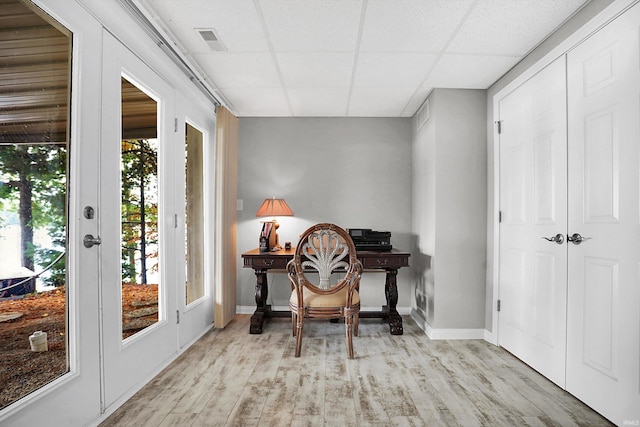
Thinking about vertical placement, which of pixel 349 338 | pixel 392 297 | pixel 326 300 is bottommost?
pixel 349 338

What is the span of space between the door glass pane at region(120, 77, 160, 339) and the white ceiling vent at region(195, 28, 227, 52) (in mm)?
544

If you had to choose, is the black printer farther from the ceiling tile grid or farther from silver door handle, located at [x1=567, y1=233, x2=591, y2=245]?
silver door handle, located at [x1=567, y1=233, x2=591, y2=245]

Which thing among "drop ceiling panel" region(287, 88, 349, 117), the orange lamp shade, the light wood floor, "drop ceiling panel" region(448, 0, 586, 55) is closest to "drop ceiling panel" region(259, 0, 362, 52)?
"drop ceiling panel" region(448, 0, 586, 55)

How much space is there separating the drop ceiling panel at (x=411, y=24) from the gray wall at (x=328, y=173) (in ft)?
5.55

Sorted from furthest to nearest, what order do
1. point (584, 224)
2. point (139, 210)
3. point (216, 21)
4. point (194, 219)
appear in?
point (194, 219), point (139, 210), point (216, 21), point (584, 224)

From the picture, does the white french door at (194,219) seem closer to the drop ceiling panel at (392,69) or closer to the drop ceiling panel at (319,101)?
the drop ceiling panel at (319,101)

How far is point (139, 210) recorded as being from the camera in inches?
94.7

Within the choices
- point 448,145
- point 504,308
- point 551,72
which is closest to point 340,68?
point 448,145

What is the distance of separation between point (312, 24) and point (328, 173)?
6.98 ft

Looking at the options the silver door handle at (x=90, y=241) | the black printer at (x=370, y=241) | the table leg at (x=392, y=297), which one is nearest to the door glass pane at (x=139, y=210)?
the silver door handle at (x=90, y=241)

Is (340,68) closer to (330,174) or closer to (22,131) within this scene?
(330,174)

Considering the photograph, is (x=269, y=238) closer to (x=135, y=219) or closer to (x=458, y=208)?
(x=135, y=219)

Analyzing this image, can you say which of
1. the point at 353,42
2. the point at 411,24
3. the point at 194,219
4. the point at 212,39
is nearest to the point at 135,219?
the point at 194,219

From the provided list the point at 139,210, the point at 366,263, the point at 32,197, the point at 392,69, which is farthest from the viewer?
the point at 366,263
